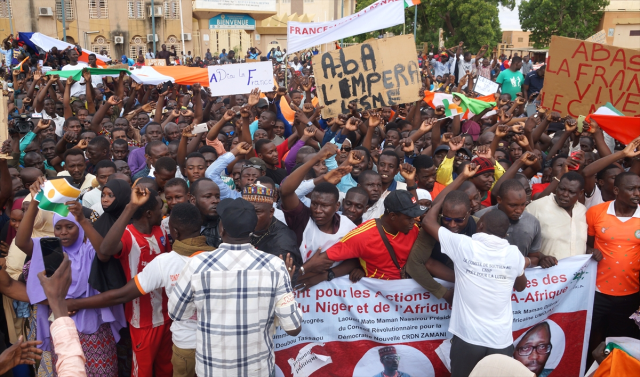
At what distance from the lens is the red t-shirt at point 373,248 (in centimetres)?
399

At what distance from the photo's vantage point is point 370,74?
698 cm

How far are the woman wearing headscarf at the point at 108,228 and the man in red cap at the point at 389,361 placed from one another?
2.08 meters

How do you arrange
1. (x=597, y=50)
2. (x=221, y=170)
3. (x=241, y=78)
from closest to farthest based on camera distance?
(x=221, y=170) < (x=597, y=50) < (x=241, y=78)

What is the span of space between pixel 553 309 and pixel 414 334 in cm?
120

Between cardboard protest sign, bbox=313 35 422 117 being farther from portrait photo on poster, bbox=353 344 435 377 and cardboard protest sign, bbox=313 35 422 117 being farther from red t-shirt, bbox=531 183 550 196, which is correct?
portrait photo on poster, bbox=353 344 435 377

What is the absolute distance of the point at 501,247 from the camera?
3566mm

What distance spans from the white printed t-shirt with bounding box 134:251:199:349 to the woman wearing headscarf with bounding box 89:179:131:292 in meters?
0.39

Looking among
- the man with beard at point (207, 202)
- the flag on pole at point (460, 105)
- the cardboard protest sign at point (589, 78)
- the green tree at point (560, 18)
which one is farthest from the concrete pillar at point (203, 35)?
the man with beard at point (207, 202)

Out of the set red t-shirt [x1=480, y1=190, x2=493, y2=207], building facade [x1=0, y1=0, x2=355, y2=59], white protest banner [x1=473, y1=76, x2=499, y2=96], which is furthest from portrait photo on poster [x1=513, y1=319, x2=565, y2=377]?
building facade [x1=0, y1=0, x2=355, y2=59]

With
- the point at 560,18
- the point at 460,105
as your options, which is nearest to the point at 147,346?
the point at 460,105

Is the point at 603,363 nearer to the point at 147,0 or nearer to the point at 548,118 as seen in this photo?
the point at 548,118

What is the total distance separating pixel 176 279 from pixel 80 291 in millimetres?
897

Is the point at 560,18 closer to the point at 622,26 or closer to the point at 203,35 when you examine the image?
the point at 622,26

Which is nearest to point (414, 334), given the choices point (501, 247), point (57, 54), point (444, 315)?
point (444, 315)
